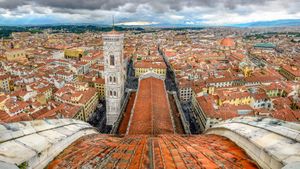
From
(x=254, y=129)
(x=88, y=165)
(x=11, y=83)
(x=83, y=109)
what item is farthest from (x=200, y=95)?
(x=11, y=83)

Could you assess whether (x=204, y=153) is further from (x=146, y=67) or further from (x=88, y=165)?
(x=146, y=67)

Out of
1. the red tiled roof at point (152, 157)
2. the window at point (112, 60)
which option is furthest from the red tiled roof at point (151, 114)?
the red tiled roof at point (152, 157)

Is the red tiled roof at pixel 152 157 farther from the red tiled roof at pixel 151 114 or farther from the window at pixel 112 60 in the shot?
the window at pixel 112 60

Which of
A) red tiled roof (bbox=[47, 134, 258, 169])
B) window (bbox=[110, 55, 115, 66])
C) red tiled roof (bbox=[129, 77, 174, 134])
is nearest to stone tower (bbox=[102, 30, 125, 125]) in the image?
window (bbox=[110, 55, 115, 66])

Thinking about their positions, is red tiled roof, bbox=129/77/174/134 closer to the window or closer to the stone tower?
the stone tower

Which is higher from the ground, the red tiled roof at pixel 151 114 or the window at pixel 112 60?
the window at pixel 112 60

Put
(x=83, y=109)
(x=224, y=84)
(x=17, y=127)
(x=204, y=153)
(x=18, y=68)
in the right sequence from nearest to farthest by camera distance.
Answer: (x=17, y=127)
(x=204, y=153)
(x=83, y=109)
(x=224, y=84)
(x=18, y=68)

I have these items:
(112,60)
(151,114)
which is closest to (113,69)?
(112,60)

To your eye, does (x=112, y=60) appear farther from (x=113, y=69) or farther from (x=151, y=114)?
(x=151, y=114)
